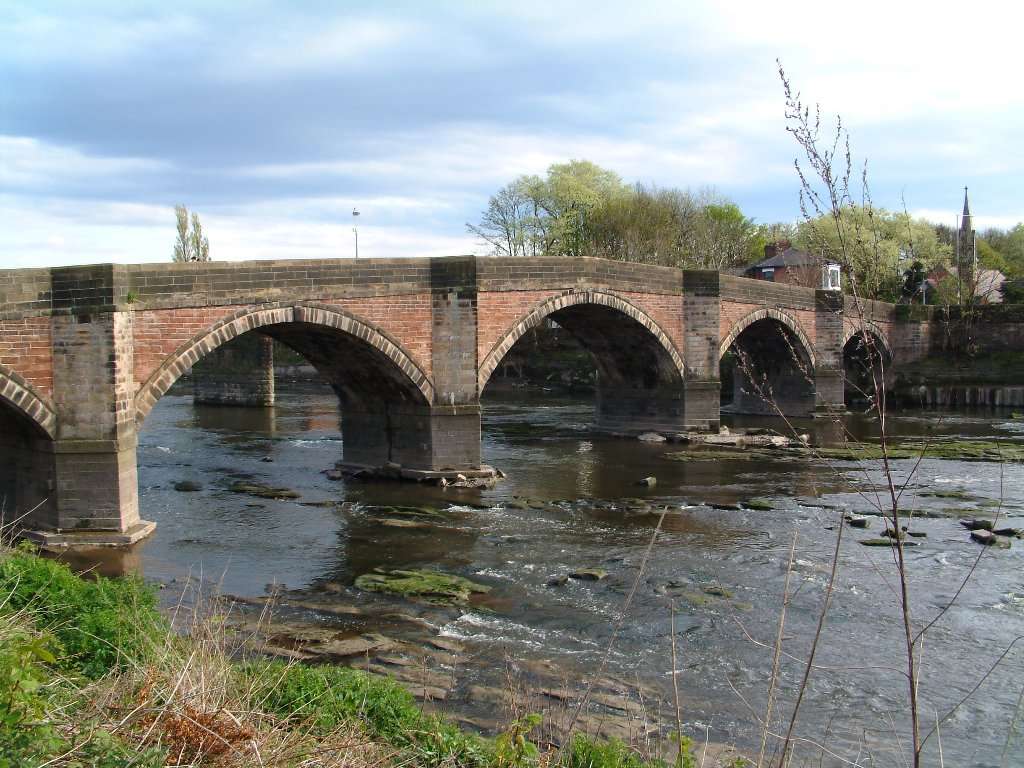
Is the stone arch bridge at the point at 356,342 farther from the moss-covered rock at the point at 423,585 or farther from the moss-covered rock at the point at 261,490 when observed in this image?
the moss-covered rock at the point at 423,585

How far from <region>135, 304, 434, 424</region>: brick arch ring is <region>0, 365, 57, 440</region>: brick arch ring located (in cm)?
141

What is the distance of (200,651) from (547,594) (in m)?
7.76

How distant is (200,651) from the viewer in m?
5.59

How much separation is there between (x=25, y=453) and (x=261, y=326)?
4.77 m

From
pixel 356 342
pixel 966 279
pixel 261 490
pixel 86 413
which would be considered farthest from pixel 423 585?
pixel 966 279

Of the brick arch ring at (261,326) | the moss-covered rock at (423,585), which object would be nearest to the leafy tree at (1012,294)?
the brick arch ring at (261,326)

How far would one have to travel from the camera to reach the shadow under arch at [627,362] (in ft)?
87.2

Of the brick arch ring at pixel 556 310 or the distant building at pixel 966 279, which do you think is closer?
the brick arch ring at pixel 556 310

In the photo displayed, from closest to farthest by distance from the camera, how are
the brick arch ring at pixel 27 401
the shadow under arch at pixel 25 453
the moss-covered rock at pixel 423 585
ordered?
the moss-covered rock at pixel 423 585 → the brick arch ring at pixel 27 401 → the shadow under arch at pixel 25 453

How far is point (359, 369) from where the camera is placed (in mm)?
Result: 21391

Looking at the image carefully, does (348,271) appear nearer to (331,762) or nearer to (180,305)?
(180,305)

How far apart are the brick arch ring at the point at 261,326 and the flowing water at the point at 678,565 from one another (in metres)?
2.44

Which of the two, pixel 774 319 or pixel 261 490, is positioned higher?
pixel 774 319

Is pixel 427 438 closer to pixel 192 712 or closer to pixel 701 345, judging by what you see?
pixel 701 345
